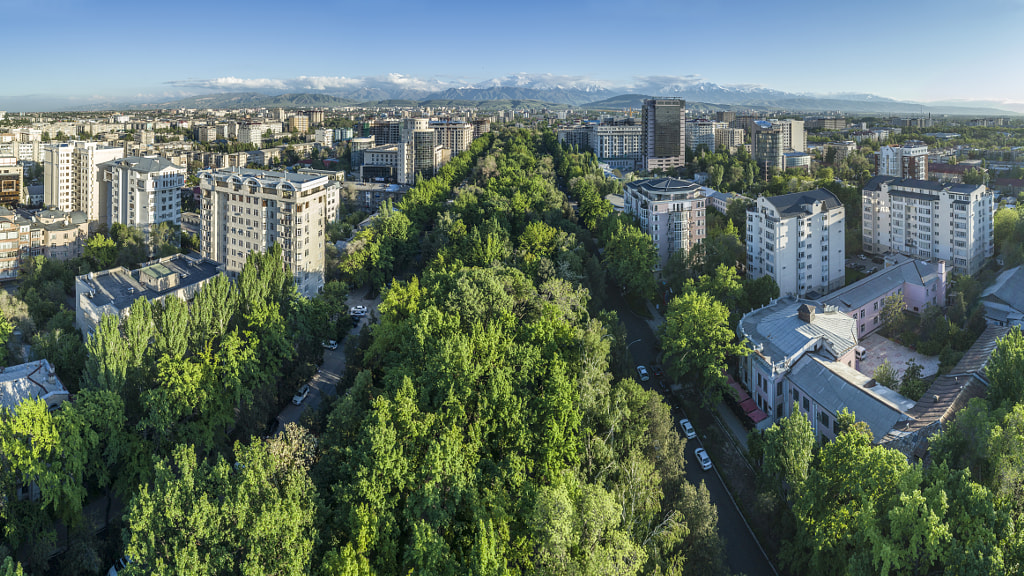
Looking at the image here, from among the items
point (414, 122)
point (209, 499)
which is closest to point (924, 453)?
point (209, 499)

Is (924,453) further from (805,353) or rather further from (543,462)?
(543,462)

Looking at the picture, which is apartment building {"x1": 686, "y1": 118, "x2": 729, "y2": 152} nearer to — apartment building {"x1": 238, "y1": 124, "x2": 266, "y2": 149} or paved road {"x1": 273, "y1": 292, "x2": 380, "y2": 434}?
apartment building {"x1": 238, "y1": 124, "x2": 266, "y2": 149}

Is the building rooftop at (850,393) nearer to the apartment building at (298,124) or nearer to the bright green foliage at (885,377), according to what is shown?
the bright green foliage at (885,377)

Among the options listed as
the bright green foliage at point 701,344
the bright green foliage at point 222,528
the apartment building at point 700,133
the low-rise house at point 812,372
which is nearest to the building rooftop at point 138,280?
the bright green foliage at point 222,528

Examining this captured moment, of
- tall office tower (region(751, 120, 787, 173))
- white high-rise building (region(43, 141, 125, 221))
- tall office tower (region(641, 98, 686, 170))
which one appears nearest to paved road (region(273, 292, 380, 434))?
white high-rise building (region(43, 141, 125, 221))

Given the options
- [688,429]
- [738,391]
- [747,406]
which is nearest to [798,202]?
[738,391]

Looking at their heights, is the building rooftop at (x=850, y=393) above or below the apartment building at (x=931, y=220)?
below

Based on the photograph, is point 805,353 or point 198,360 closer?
point 198,360

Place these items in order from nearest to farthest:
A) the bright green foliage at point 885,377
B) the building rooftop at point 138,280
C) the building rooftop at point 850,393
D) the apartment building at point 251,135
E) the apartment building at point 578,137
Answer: the building rooftop at point 850,393
the bright green foliage at point 885,377
the building rooftop at point 138,280
the apartment building at point 578,137
the apartment building at point 251,135
